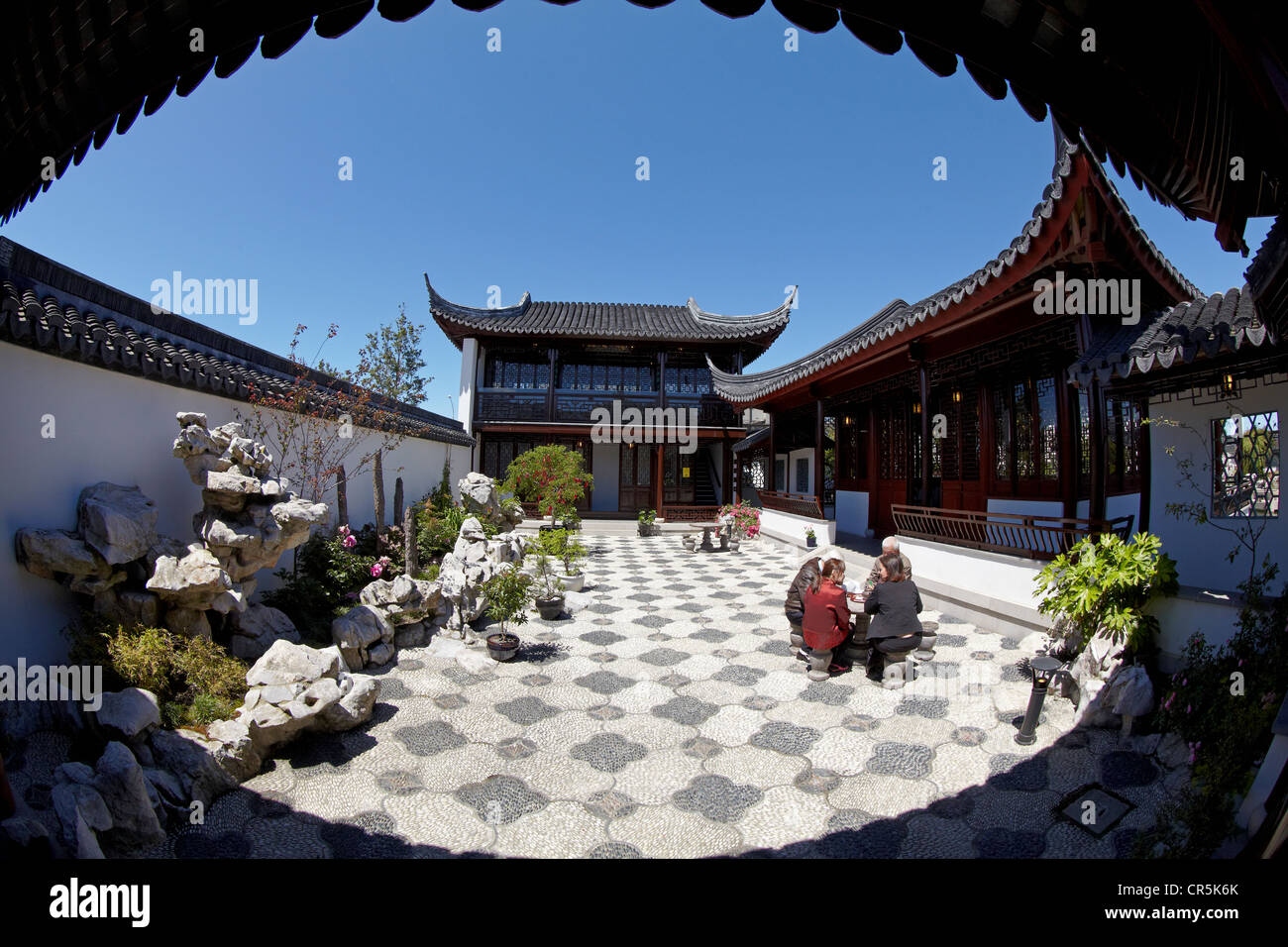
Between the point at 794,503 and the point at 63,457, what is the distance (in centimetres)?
1184

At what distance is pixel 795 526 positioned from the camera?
40.9 ft

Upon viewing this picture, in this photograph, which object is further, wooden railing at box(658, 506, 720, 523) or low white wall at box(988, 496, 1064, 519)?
wooden railing at box(658, 506, 720, 523)

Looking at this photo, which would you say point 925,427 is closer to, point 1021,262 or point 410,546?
point 1021,262

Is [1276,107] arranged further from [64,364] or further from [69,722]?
[64,364]

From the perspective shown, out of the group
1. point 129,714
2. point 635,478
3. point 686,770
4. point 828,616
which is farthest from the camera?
point 635,478

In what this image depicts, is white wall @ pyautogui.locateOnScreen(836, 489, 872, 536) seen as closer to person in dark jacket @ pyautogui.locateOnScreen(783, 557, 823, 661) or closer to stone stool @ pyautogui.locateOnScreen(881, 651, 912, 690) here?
person in dark jacket @ pyautogui.locateOnScreen(783, 557, 823, 661)

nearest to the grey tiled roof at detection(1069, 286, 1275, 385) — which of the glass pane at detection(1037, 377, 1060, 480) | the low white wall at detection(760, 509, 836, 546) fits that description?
the glass pane at detection(1037, 377, 1060, 480)

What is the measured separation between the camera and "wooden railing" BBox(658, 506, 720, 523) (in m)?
17.7

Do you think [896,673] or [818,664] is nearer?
[896,673]

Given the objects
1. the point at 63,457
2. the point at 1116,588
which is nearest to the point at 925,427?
the point at 1116,588

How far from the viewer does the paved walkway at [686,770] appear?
9.00 feet

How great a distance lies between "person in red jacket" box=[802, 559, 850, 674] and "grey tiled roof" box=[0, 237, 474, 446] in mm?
5703

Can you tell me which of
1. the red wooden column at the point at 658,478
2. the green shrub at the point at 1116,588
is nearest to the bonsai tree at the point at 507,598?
the green shrub at the point at 1116,588

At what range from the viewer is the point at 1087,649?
4152mm
